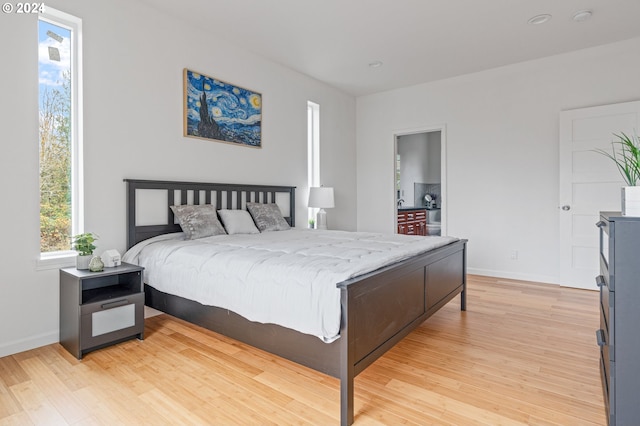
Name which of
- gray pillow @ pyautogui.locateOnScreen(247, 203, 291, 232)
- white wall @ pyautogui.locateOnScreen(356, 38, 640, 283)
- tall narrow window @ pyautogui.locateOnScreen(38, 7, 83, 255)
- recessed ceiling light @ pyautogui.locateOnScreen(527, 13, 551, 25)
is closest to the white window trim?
tall narrow window @ pyautogui.locateOnScreen(38, 7, 83, 255)

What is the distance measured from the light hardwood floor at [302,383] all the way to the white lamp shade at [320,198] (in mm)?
2275

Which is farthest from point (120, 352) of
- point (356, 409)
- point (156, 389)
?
point (356, 409)

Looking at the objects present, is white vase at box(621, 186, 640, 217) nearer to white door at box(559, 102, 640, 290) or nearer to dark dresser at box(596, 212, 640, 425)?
dark dresser at box(596, 212, 640, 425)

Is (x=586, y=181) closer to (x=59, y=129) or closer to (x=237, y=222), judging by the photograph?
(x=237, y=222)

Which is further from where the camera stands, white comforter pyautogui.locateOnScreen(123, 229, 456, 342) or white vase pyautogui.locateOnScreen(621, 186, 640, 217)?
white comforter pyautogui.locateOnScreen(123, 229, 456, 342)

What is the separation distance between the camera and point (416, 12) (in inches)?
130

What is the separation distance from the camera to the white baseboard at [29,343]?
7.96 ft

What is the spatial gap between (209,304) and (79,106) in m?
1.90

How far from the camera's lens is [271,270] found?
202 centimetres

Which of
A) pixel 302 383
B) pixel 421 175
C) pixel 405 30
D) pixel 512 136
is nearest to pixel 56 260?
pixel 302 383

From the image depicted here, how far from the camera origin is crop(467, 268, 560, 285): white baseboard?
14.7ft

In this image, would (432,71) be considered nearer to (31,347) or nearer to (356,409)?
(356,409)

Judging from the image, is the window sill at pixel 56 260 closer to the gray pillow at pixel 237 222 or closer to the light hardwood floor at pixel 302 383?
the light hardwood floor at pixel 302 383

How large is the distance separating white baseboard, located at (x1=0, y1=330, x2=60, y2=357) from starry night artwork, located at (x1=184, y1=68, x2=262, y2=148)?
1997 mm
